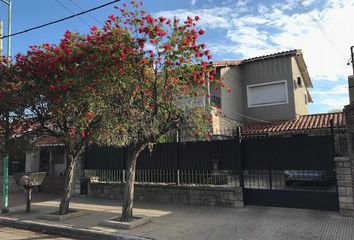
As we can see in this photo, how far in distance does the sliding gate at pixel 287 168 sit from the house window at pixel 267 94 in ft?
30.5

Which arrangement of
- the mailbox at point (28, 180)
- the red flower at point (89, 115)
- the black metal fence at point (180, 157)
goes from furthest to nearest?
the black metal fence at point (180, 157)
the mailbox at point (28, 180)
the red flower at point (89, 115)

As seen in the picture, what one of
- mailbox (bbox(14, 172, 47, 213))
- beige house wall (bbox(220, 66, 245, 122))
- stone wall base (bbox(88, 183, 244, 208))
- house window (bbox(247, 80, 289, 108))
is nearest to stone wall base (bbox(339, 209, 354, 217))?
stone wall base (bbox(88, 183, 244, 208))

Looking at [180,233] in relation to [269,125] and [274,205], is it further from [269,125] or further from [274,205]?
[269,125]

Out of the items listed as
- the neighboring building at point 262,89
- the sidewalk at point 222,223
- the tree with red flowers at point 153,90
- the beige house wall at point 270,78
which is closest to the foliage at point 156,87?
the tree with red flowers at point 153,90

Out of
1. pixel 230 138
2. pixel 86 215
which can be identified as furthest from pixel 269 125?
pixel 86 215

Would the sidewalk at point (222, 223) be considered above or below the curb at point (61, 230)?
above

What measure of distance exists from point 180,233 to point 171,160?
4.03 metres

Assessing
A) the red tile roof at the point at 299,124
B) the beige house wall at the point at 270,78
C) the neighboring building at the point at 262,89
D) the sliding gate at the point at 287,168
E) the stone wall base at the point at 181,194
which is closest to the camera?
the sliding gate at the point at 287,168

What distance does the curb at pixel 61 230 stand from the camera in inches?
282

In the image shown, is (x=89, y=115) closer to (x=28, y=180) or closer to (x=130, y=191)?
(x=130, y=191)

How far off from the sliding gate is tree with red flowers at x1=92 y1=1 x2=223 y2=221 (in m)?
2.35

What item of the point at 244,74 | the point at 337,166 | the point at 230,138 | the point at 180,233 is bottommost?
the point at 180,233

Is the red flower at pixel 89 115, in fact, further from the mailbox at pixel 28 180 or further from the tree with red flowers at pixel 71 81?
the mailbox at pixel 28 180

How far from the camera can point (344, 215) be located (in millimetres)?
7969
